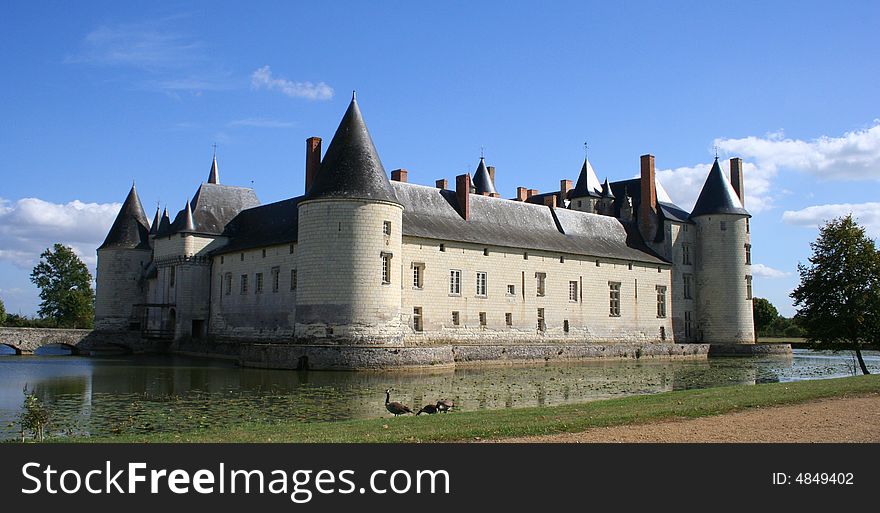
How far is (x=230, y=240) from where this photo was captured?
35.1 metres

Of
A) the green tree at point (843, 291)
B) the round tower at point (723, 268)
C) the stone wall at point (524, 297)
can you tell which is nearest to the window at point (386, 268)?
the stone wall at point (524, 297)

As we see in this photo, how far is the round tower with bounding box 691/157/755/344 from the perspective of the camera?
1527 inches

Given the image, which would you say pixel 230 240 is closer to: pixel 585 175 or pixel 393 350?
pixel 393 350

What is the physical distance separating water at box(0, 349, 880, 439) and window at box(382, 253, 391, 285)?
3.94 meters

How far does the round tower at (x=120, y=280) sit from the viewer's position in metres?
39.2

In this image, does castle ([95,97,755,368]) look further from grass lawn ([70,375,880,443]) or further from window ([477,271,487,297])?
grass lawn ([70,375,880,443])

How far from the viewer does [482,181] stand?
4969 cm

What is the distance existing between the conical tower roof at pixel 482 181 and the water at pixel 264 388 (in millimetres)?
22529

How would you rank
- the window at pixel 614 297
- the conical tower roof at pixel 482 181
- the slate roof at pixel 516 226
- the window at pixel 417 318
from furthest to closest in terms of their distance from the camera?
the conical tower roof at pixel 482 181 → the window at pixel 614 297 → the slate roof at pixel 516 226 → the window at pixel 417 318

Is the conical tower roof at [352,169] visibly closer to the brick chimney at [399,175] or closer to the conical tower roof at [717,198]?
the brick chimney at [399,175]
